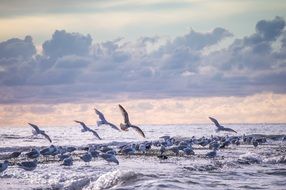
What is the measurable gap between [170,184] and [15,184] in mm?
7215

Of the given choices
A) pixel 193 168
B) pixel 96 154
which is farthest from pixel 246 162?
pixel 96 154

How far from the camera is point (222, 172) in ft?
81.8

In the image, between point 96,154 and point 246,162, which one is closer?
point 246,162

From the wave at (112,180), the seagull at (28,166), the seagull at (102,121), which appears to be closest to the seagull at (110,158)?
the seagull at (102,121)

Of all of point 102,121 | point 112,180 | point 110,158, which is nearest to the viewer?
point 112,180

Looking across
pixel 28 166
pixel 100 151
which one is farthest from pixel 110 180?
pixel 100 151

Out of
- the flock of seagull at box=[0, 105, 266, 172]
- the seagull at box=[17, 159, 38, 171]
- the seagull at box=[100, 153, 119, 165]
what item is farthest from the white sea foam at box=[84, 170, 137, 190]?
the seagull at box=[100, 153, 119, 165]

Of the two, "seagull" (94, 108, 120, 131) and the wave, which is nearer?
the wave

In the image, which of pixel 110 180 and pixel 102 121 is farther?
pixel 102 121

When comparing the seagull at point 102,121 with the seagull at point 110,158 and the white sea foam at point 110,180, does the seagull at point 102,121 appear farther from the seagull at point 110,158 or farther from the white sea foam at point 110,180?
the white sea foam at point 110,180

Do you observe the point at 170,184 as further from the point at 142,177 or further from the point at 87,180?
the point at 87,180

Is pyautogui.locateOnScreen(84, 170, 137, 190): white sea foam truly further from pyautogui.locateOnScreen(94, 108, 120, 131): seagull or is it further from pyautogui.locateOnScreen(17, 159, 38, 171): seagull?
pyautogui.locateOnScreen(94, 108, 120, 131): seagull

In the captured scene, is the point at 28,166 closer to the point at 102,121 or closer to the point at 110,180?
the point at 102,121

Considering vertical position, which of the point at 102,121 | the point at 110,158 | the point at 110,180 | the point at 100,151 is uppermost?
the point at 102,121
